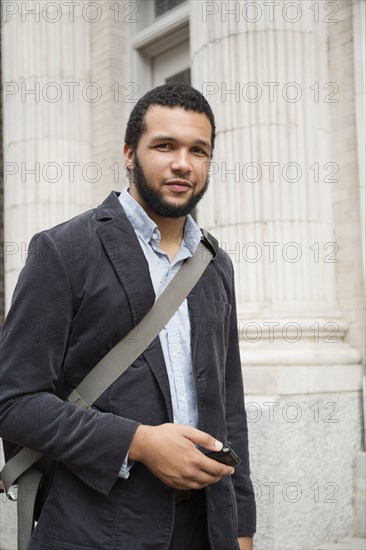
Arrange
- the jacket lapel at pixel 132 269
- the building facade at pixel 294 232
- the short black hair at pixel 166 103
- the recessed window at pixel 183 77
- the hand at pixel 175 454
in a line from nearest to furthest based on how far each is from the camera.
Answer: the hand at pixel 175 454
the jacket lapel at pixel 132 269
the short black hair at pixel 166 103
the building facade at pixel 294 232
the recessed window at pixel 183 77

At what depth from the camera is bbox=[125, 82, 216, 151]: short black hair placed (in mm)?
2146

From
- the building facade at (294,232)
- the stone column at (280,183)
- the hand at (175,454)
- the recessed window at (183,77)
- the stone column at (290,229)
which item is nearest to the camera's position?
the hand at (175,454)

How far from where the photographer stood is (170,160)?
6.86 feet

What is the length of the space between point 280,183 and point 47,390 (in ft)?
12.0

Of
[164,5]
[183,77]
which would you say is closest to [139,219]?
[183,77]

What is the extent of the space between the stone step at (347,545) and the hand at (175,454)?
3.38 m

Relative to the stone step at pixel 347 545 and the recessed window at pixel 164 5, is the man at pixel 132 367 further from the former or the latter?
the recessed window at pixel 164 5

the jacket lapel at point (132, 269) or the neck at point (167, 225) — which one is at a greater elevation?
the neck at point (167, 225)

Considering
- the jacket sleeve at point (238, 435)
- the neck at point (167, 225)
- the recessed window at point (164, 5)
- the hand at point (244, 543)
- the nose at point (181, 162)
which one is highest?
the recessed window at point (164, 5)

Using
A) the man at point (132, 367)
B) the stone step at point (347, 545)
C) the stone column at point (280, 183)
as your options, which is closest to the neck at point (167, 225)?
the man at point (132, 367)

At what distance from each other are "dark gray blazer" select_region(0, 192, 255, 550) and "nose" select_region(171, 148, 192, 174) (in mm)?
237

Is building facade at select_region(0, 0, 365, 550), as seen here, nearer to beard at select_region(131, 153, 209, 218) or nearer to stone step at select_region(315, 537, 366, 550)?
stone step at select_region(315, 537, 366, 550)

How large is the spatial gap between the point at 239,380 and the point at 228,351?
127mm

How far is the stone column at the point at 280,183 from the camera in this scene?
5.14m
